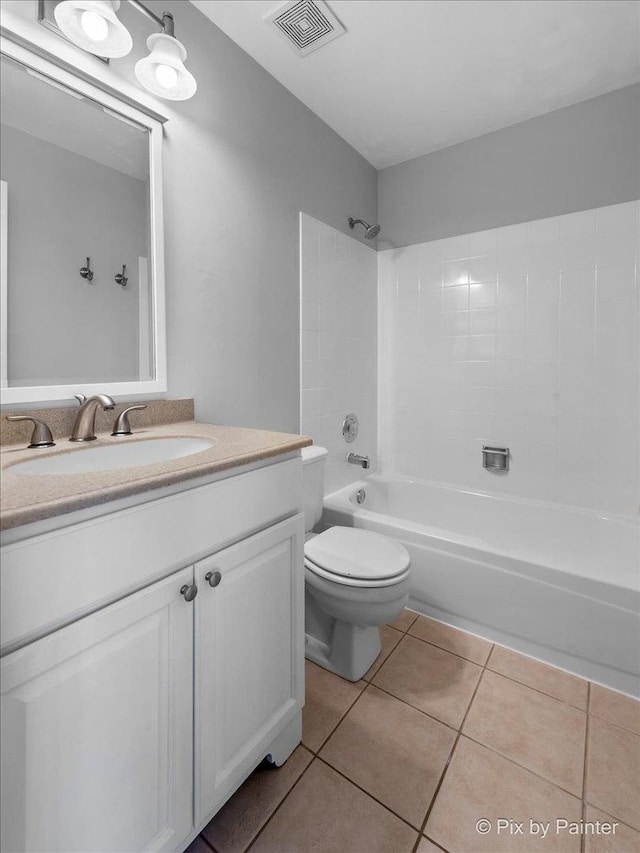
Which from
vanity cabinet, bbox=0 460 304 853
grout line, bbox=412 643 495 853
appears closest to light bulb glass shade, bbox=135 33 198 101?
vanity cabinet, bbox=0 460 304 853

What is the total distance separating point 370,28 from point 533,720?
253cm

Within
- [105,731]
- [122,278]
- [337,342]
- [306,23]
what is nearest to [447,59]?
[306,23]

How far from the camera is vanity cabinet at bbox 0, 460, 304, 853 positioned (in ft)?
2.03

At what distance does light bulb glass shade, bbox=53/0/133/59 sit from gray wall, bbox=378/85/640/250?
1.82m

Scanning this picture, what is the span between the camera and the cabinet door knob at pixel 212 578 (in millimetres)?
864

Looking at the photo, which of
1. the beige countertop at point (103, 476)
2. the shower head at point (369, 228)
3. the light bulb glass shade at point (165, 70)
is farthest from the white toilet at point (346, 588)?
the shower head at point (369, 228)

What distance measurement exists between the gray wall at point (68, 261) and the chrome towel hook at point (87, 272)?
0.01 metres

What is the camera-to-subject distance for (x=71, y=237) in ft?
3.90

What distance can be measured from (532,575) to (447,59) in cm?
214

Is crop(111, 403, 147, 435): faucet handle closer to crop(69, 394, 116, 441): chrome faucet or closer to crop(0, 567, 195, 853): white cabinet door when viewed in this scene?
crop(69, 394, 116, 441): chrome faucet

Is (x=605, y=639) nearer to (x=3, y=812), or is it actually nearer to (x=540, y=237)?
(x=3, y=812)

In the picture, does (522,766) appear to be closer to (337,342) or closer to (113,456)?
(113,456)

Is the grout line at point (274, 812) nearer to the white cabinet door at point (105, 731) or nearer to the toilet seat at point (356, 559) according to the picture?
the white cabinet door at point (105, 731)

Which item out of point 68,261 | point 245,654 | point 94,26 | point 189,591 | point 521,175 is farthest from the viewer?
point 521,175
